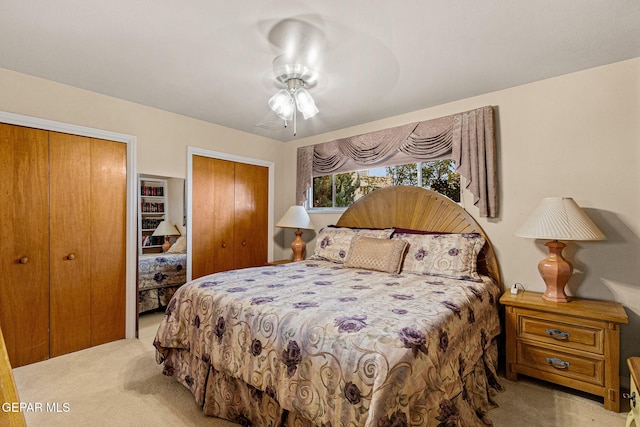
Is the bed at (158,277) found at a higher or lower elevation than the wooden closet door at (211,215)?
lower

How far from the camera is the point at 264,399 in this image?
167cm

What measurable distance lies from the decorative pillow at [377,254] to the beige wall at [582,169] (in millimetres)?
848

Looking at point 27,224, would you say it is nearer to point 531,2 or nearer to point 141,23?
point 141,23

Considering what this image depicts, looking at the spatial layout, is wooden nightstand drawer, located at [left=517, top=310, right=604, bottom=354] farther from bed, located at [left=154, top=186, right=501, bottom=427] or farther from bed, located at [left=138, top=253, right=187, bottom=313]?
bed, located at [left=138, top=253, right=187, bottom=313]

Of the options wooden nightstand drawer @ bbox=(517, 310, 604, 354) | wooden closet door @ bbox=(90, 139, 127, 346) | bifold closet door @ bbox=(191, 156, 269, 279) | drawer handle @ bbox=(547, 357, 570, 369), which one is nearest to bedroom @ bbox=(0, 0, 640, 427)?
wooden closet door @ bbox=(90, 139, 127, 346)

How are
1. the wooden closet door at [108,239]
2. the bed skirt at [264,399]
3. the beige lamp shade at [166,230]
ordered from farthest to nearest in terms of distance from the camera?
the beige lamp shade at [166,230] < the wooden closet door at [108,239] < the bed skirt at [264,399]

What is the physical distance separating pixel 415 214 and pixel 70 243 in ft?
10.7

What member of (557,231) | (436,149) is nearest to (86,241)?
(436,149)

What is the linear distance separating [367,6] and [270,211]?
3.17 meters

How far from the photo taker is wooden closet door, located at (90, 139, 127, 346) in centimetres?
290

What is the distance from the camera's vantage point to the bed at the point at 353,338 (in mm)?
1260

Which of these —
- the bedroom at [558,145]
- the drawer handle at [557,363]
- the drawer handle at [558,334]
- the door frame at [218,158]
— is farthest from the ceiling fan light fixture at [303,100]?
the drawer handle at [557,363]

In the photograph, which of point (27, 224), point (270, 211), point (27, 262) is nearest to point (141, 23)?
point (27, 224)

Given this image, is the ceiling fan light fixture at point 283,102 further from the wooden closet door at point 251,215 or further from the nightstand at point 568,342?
the nightstand at point 568,342
